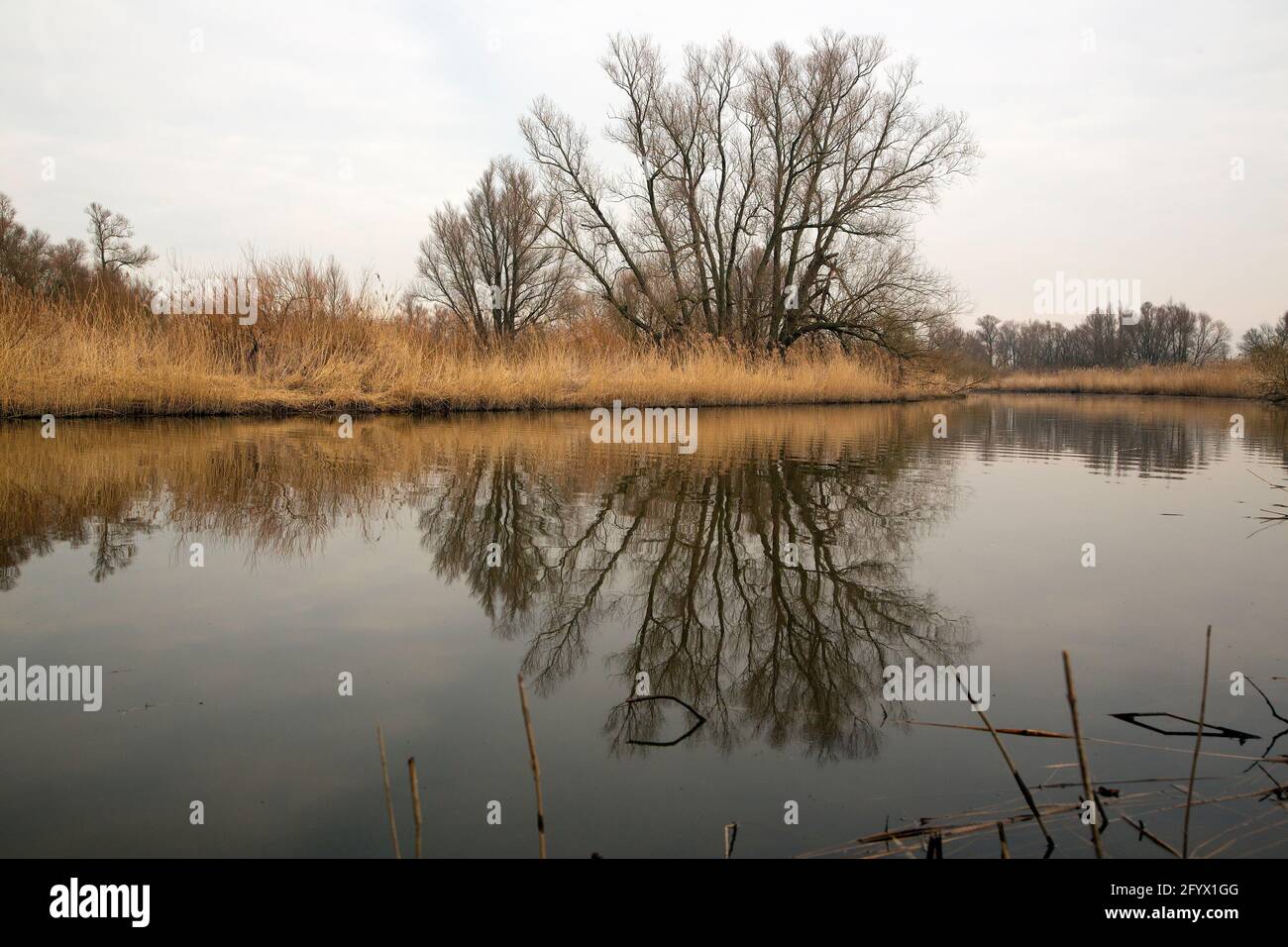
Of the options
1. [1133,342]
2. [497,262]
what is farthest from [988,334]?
[497,262]

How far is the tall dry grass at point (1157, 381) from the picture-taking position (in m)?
27.7

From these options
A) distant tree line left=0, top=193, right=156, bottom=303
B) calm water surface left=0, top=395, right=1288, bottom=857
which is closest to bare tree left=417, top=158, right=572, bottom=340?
distant tree line left=0, top=193, right=156, bottom=303

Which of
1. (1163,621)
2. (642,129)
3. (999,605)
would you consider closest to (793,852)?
(999,605)

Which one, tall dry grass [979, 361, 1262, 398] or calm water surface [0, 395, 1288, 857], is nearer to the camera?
calm water surface [0, 395, 1288, 857]

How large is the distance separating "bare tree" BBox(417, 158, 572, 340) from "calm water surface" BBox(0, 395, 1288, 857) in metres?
30.5

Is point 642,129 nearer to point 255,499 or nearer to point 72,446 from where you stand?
point 72,446

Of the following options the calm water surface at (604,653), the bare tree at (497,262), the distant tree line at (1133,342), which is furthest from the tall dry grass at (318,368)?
the distant tree line at (1133,342)

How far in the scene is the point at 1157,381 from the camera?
112 feet

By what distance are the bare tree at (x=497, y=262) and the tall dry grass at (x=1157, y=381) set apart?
24.8 m

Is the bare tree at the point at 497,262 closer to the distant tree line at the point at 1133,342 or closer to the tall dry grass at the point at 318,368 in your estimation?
the tall dry grass at the point at 318,368

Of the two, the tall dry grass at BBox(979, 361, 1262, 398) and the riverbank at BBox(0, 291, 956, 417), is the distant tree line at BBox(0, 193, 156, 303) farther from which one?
the tall dry grass at BBox(979, 361, 1262, 398)

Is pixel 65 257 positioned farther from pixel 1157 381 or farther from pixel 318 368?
pixel 1157 381

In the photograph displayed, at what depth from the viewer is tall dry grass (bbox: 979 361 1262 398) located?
2766 centimetres
